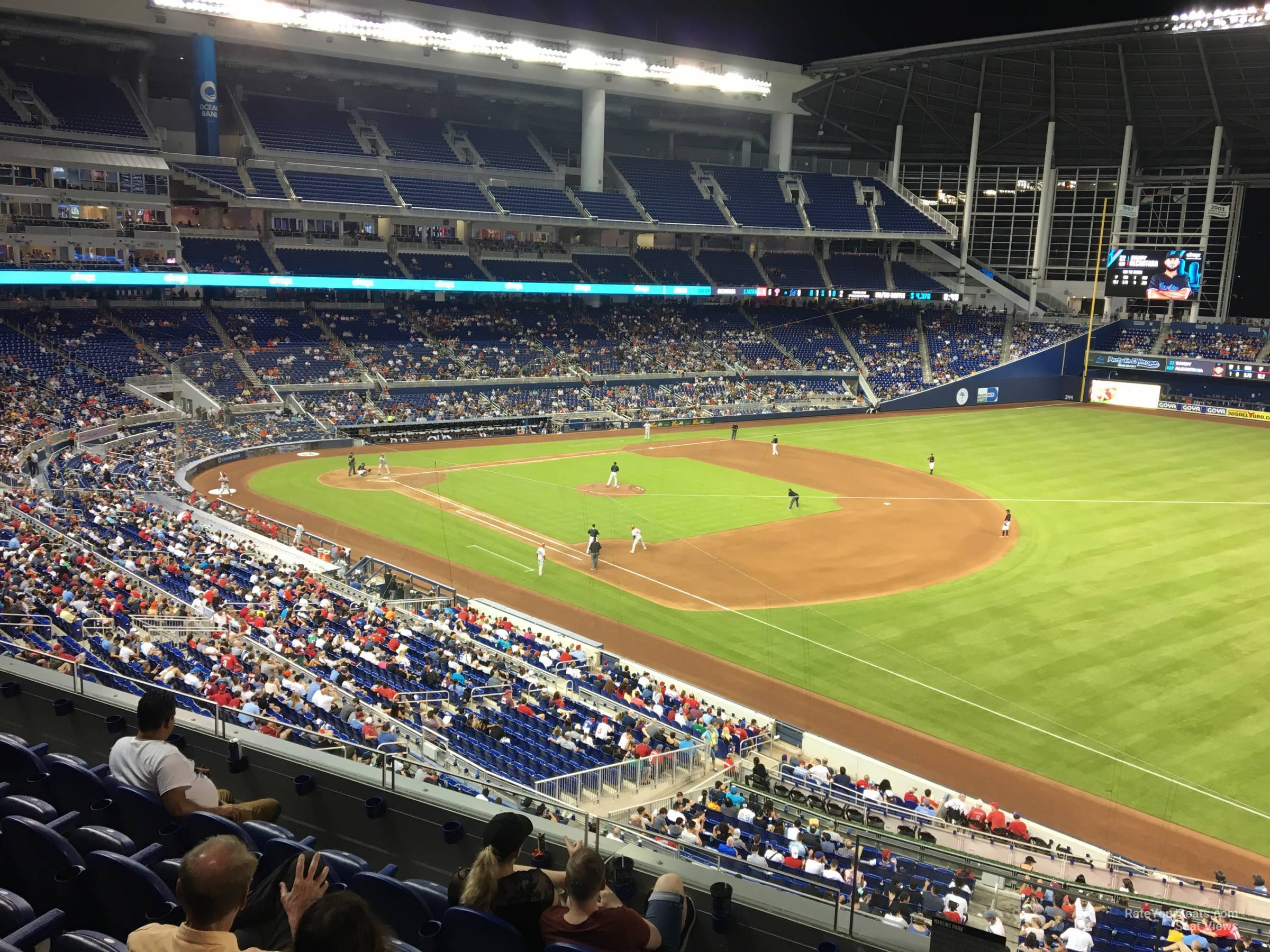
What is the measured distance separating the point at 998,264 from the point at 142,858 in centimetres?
8333

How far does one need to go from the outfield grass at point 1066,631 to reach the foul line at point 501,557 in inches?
5.0

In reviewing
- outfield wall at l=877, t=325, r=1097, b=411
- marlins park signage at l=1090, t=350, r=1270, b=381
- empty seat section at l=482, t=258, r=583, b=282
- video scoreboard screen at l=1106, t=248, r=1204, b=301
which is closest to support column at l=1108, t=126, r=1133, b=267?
video scoreboard screen at l=1106, t=248, r=1204, b=301

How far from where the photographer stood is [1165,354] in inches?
2736

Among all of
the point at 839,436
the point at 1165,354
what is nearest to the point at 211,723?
the point at 839,436

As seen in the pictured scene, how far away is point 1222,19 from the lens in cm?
5431

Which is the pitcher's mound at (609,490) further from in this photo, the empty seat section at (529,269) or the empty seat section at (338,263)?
the empty seat section at (529,269)

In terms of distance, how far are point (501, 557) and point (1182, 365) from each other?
56.8 meters

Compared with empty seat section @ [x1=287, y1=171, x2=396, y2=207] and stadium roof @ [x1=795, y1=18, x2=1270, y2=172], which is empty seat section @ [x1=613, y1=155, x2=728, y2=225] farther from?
empty seat section @ [x1=287, y1=171, x2=396, y2=207]

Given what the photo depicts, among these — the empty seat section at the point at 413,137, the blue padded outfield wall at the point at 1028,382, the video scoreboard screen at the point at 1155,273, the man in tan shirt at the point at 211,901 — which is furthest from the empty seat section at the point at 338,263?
the man in tan shirt at the point at 211,901

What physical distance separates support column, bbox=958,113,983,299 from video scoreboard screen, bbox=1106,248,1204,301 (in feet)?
41.5

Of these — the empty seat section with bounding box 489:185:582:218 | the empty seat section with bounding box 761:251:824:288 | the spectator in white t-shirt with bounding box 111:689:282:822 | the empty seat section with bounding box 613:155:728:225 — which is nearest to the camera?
the spectator in white t-shirt with bounding box 111:689:282:822

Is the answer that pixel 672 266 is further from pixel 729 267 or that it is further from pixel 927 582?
pixel 927 582

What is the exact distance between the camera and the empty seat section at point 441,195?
6281 cm

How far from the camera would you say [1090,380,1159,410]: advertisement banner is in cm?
7038
